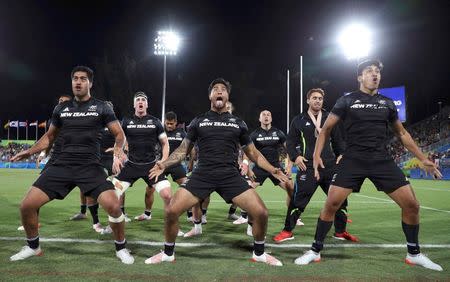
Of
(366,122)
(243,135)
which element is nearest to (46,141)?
(243,135)

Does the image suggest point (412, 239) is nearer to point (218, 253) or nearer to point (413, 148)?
point (413, 148)

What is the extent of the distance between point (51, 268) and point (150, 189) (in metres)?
4.16

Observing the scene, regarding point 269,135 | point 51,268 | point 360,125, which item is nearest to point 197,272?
point 51,268

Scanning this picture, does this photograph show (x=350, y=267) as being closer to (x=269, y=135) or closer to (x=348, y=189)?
(x=348, y=189)

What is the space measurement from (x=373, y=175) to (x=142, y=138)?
4707 millimetres

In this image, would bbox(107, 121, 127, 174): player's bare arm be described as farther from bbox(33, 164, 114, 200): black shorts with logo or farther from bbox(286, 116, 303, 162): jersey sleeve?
bbox(286, 116, 303, 162): jersey sleeve

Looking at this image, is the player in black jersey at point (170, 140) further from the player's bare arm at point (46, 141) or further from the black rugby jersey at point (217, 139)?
the player's bare arm at point (46, 141)

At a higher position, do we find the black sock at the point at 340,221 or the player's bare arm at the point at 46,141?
the player's bare arm at the point at 46,141

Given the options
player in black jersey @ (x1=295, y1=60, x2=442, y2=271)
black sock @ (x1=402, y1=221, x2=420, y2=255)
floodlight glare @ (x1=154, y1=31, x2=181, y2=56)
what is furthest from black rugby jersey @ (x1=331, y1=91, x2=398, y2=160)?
floodlight glare @ (x1=154, y1=31, x2=181, y2=56)

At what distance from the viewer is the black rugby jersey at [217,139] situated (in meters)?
5.52

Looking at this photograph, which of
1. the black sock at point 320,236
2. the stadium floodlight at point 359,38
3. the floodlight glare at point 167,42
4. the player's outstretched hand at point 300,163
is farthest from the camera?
the floodlight glare at point 167,42

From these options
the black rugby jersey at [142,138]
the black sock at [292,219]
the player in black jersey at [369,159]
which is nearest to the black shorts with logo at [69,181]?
the black rugby jersey at [142,138]

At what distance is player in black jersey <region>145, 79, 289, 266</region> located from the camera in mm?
5359

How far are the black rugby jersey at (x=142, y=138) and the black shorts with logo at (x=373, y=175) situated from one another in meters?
4.09
